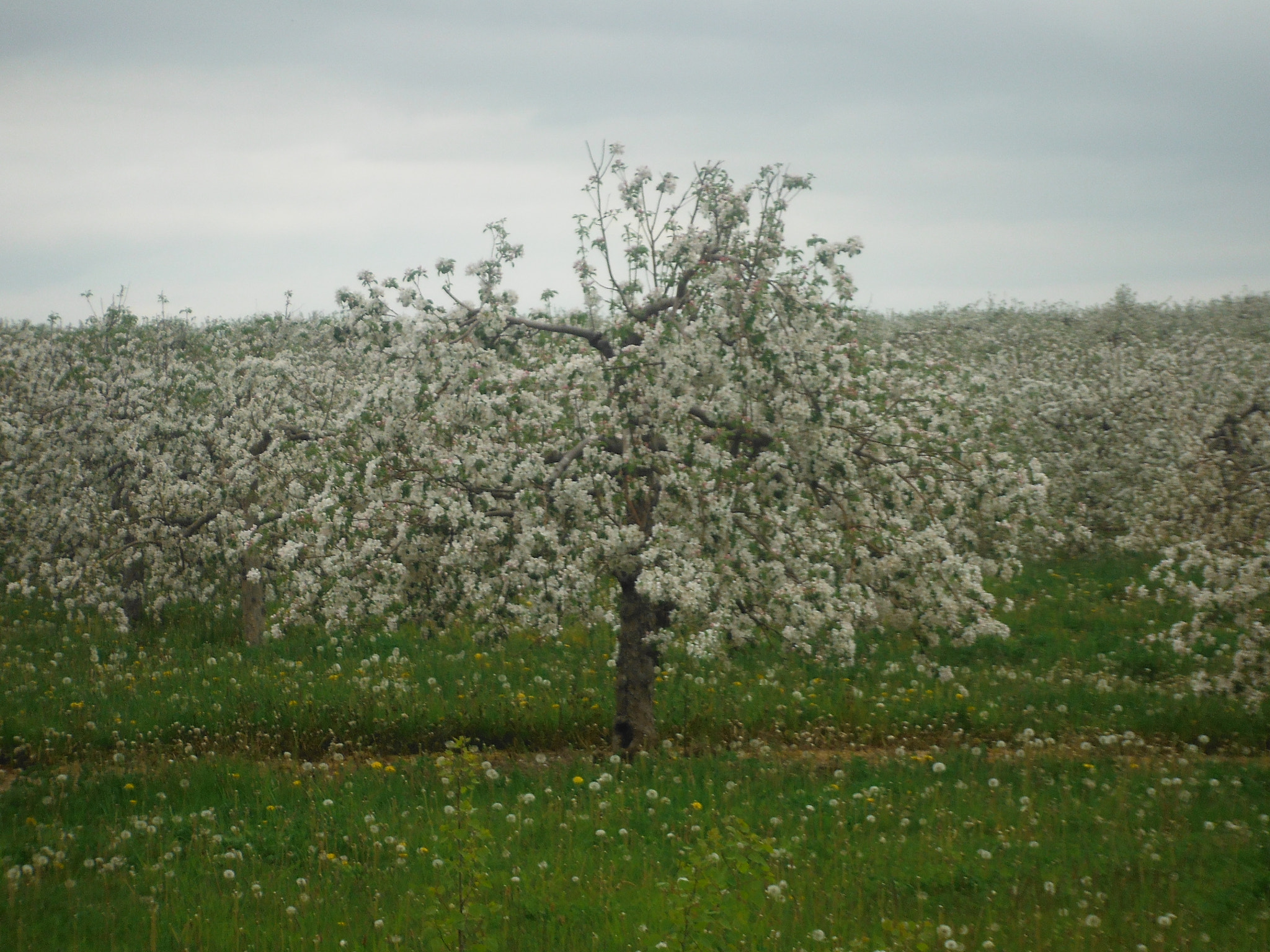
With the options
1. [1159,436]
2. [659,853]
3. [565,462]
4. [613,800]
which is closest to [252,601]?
[565,462]

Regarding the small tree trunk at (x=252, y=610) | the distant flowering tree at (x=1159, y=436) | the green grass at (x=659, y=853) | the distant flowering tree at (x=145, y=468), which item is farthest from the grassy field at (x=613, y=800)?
the distant flowering tree at (x=1159, y=436)

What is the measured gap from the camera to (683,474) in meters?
9.52

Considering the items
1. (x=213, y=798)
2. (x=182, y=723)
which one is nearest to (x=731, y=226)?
(x=213, y=798)

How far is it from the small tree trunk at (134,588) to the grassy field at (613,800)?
0.72 metres

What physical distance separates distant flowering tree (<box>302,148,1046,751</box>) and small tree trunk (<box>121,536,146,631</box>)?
8.19m

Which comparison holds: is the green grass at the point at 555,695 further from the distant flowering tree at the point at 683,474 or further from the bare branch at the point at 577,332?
the bare branch at the point at 577,332

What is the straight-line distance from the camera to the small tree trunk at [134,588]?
1750 cm

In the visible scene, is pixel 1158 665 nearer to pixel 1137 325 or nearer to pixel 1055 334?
pixel 1055 334

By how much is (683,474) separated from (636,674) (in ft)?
10.7

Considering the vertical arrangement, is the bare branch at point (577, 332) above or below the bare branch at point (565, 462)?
above

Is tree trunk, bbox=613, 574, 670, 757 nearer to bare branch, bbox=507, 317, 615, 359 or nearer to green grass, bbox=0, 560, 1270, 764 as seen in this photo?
green grass, bbox=0, 560, 1270, 764

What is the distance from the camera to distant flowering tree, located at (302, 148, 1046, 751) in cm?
984

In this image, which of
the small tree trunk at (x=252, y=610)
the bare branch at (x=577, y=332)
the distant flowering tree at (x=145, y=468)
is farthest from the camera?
the small tree trunk at (x=252, y=610)

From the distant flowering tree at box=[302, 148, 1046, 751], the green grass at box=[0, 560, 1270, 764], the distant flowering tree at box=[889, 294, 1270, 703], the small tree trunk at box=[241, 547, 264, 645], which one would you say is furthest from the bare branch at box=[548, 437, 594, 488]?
the small tree trunk at box=[241, 547, 264, 645]
